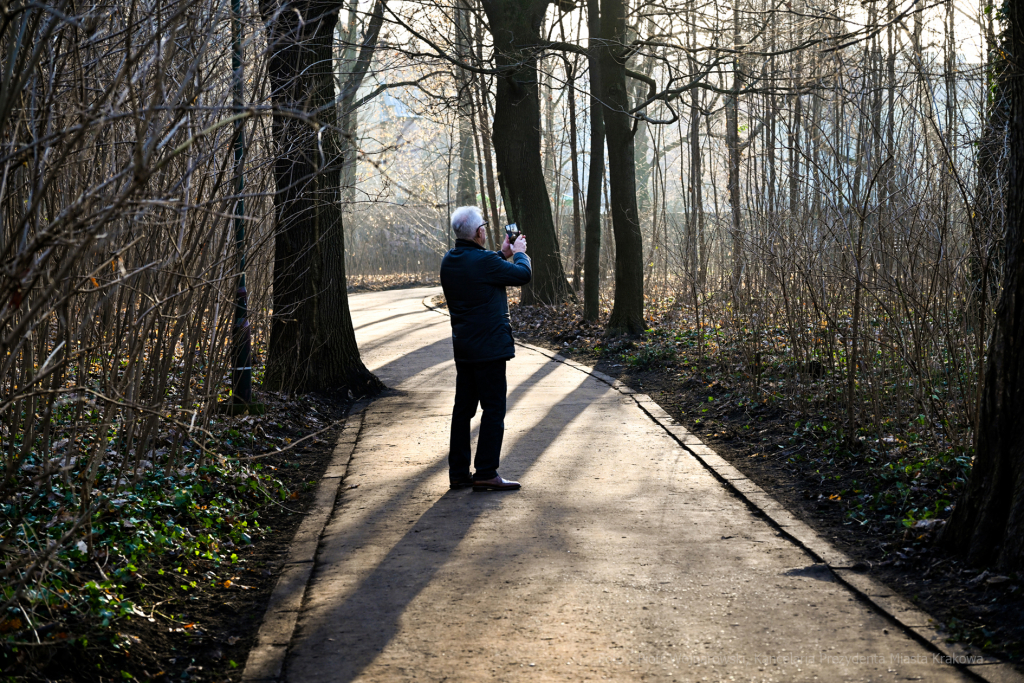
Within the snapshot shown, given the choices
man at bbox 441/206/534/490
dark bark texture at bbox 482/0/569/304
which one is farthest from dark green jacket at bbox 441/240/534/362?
dark bark texture at bbox 482/0/569/304

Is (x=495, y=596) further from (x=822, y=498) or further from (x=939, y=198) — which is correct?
(x=939, y=198)

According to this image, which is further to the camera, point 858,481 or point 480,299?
point 480,299

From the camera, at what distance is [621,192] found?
14.8 metres

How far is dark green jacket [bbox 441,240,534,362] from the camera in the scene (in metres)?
6.36

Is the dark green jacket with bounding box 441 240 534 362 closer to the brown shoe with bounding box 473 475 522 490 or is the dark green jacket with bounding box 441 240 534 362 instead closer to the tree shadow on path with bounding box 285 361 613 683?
the brown shoe with bounding box 473 475 522 490

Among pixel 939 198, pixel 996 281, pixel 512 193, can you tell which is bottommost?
pixel 996 281

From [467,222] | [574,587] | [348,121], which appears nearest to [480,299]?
[467,222]

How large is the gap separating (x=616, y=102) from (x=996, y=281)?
29.6 ft

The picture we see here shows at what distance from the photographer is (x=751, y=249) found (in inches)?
390

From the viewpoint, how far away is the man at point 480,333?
6.36 m

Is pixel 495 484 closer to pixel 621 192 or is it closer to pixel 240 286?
pixel 240 286

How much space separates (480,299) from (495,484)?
4.51ft

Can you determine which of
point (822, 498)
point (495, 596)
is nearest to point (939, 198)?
point (822, 498)

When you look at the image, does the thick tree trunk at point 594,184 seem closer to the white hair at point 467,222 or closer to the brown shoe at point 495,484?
the white hair at point 467,222
